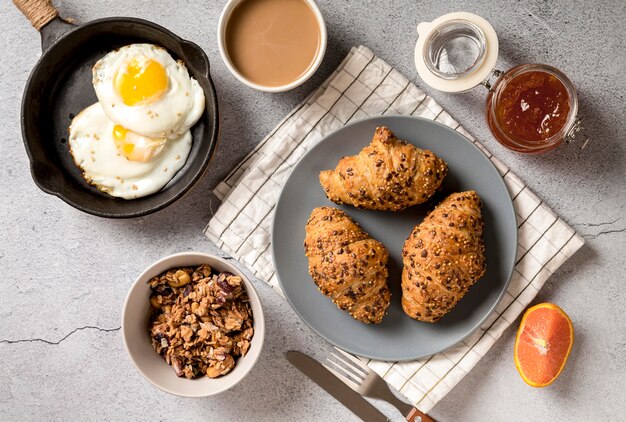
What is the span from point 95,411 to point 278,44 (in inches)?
73.9

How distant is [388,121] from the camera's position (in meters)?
2.55

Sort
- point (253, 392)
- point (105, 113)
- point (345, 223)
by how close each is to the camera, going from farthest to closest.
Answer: point (253, 392) → point (105, 113) → point (345, 223)

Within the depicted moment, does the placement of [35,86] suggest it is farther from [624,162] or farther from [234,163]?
[624,162]

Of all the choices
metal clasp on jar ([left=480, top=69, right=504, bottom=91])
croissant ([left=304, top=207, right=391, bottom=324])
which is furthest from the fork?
metal clasp on jar ([left=480, top=69, right=504, bottom=91])

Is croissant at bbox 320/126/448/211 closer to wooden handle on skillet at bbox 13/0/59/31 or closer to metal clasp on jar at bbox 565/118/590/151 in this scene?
metal clasp on jar at bbox 565/118/590/151

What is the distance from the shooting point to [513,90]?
2482 millimetres

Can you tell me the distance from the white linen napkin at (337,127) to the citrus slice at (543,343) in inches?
3.0

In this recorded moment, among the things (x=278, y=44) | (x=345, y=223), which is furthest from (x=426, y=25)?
(x=345, y=223)

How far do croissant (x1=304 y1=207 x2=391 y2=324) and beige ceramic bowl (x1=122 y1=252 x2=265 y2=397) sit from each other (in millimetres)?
296

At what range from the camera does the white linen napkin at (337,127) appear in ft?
8.51

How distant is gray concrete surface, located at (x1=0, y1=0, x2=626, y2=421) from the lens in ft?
8.70

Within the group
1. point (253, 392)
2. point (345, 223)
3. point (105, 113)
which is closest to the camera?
point (345, 223)

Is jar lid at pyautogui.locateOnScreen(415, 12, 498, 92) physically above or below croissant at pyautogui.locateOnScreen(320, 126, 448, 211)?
above

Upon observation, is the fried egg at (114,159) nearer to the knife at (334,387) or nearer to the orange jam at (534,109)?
the knife at (334,387)
